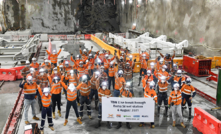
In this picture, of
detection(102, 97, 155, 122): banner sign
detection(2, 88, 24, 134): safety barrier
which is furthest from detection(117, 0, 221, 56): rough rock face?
detection(2, 88, 24, 134): safety barrier

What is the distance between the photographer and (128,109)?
864cm

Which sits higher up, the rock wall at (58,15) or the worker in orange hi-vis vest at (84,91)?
the rock wall at (58,15)

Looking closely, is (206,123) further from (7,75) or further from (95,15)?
(95,15)

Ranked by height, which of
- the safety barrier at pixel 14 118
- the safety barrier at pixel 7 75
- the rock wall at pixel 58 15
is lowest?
the safety barrier at pixel 14 118

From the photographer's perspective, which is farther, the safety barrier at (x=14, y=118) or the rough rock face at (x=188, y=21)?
the rough rock face at (x=188, y=21)

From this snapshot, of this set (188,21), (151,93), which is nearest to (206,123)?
(151,93)

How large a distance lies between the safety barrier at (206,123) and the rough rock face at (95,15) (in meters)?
37.2

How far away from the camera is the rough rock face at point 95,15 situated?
43469 mm

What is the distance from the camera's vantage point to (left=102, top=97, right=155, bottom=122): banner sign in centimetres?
855

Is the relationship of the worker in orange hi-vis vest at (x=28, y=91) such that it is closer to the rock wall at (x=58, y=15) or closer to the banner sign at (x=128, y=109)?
the banner sign at (x=128, y=109)

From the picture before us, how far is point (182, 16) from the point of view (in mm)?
22125

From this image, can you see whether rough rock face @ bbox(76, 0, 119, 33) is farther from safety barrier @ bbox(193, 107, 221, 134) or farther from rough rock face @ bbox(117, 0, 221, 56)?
safety barrier @ bbox(193, 107, 221, 134)

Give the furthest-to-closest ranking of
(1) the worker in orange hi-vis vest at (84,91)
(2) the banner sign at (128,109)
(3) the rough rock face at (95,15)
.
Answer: (3) the rough rock face at (95,15) → (1) the worker in orange hi-vis vest at (84,91) → (2) the banner sign at (128,109)

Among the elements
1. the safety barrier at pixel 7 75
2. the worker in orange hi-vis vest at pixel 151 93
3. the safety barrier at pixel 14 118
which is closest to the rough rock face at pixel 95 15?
the safety barrier at pixel 7 75
